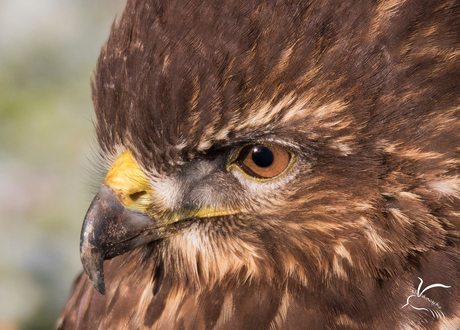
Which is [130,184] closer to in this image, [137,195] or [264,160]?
[137,195]

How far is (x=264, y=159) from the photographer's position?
162 centimetres

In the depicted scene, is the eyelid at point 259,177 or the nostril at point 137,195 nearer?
the eyelid at point 259,177

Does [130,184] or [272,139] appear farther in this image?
[130,184]

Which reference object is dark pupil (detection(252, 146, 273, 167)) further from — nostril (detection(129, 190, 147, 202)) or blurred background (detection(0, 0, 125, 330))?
blurred background (detection(0, 0, 125, 330))

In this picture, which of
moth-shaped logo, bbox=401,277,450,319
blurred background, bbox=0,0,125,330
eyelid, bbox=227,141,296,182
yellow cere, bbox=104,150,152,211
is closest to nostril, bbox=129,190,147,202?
yellow cere, bbox=104,150,152,211

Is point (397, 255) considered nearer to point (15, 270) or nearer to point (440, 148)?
point (440, 148)

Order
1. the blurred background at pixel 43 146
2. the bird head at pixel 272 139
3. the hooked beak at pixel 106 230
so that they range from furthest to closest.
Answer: the blurred background at pixel 43 146
the hooked beak at pixel 106 230
the bird head at pixel 272 139

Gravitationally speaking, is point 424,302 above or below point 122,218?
below

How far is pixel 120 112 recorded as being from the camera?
169cm

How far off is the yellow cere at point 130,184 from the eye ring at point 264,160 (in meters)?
0.31

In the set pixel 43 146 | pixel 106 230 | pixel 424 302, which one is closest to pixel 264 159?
pixel 106 230

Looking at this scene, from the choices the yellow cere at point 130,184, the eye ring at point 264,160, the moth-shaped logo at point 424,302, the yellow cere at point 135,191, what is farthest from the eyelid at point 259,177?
the moth-shaped logo at point 424,302

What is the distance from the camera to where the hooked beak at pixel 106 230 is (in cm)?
168

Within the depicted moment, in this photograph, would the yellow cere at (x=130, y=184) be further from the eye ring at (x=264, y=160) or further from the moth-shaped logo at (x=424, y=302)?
the moth-shaped logo at (x=424, y=302)
